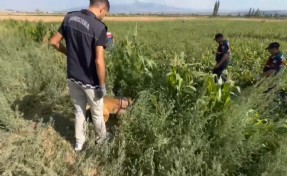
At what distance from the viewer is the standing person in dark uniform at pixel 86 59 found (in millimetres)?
3443

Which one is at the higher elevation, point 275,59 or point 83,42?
point 83,42

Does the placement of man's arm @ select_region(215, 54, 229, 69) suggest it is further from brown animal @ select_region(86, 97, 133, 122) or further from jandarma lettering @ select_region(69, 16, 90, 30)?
jandarma lettering @ select_region(69, 16, 90, 30)

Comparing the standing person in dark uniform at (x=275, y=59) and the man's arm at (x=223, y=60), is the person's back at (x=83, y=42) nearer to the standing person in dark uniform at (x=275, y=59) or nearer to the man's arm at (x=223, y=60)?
the standing person in dark uniform at (x=275, y=59)

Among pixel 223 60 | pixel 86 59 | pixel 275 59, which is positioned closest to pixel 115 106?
pixel 86 59

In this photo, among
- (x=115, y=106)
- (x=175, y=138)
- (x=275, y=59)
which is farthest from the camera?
(x=275, y=59)

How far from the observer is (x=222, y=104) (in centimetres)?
335

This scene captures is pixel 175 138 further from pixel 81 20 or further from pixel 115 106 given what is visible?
pixel 81 20

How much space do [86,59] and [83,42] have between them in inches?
→ 7.4

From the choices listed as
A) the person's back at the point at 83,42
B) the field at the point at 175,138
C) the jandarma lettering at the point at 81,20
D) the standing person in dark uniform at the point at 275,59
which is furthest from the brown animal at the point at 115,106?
the standing person in dark uniform at the point at 275,59

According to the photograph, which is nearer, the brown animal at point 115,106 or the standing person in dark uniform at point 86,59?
the standing person in dark uniform at point 86,59

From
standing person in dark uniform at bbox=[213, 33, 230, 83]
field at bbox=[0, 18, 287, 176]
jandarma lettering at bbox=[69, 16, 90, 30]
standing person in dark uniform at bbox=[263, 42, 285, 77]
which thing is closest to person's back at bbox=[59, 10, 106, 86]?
jandarma lettering at bbox=[69, 16, 90, 30]

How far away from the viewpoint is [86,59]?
354cm

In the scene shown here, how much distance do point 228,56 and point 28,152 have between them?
18.0 feet

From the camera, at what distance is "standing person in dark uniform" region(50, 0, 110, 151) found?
11.3 ft
